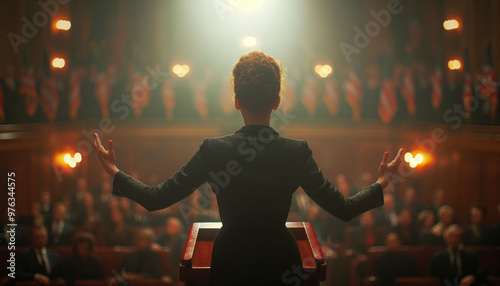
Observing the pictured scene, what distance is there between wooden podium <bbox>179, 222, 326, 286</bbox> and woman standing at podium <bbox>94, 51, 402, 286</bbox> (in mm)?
48

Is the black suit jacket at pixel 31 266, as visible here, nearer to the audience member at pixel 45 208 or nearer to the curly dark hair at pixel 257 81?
the audience member at pixel 45 208

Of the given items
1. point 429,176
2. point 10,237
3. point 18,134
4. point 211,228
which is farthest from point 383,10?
point 211,228

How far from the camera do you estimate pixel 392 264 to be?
5719 millimetres

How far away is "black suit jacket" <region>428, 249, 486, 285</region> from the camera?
540 centimetres

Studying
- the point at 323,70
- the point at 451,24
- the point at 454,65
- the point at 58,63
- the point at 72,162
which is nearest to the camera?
the point at 454,65

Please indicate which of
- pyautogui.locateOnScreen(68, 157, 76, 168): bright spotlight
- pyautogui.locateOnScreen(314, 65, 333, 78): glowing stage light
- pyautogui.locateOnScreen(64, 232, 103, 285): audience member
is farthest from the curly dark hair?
pyautogui.locateOnScreen(314, 65, 333, 78): glowing stage light

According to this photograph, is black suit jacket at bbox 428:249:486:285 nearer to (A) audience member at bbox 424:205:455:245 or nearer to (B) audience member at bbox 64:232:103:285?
(A) audience member at bbox 424:205:455:245

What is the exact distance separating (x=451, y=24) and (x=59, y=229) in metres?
9.12

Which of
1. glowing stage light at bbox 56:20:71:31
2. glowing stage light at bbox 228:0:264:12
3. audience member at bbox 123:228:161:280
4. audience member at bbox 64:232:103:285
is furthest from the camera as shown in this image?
glowing stage light at bbox 56:20:71:31

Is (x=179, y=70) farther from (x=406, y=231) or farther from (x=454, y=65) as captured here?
(x=406, y=231)

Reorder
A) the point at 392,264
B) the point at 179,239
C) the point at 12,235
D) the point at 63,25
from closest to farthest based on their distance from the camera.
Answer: the point at 392,264 < the point at 179,239 < the point at 12,235 < the point at 63,25

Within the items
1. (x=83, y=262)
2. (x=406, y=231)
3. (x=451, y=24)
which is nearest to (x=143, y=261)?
(x=83, y=262)

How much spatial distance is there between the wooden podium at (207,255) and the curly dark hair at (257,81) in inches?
18.9

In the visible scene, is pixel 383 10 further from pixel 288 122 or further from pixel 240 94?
pixel 240 94
